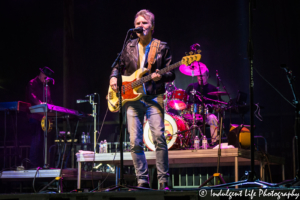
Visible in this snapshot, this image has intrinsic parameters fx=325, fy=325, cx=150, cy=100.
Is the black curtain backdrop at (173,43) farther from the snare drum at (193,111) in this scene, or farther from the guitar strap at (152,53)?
the guitar strap at (152,53)

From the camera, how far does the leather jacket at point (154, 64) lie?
146 inches

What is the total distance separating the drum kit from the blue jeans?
1.96 meters

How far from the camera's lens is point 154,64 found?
12.8ft

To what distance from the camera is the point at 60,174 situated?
5.30m

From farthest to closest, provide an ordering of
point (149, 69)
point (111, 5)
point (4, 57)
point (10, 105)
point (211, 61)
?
point (111, 5)
point (211, 61)
point (4, 57)
point (10, 105)
point (149, 69)

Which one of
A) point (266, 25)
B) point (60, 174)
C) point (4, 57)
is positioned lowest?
point (60, 174)

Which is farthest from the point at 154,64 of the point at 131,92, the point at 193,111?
the point at 193,111

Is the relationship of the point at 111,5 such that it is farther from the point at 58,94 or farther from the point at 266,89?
the point at 266,89

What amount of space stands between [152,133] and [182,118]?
→ 2773 millimetres

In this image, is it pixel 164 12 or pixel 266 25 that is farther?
pixel 164 12

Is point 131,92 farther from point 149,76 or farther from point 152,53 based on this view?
point 152,53

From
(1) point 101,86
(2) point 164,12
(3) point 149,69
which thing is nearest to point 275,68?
(2) point 164,12

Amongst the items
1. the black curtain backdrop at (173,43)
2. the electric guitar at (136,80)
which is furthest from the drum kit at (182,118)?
the electric guitar at (136,80)

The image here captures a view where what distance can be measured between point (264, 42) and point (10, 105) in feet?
19.8
